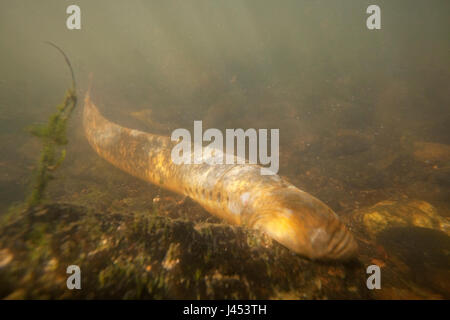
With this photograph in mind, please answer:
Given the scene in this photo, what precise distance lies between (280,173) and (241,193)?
3.67 metres

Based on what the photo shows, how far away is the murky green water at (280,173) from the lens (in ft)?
Answer: 4.69

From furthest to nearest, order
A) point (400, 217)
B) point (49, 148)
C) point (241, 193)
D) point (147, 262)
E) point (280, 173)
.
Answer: point (280, 173), point (400, 217), point (241, 193), point (49, 148), point (147, 262)

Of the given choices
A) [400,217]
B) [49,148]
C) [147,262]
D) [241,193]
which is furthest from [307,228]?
[49,148]

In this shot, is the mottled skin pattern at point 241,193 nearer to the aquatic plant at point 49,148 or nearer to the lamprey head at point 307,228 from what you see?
the lamprey head at point 307,228

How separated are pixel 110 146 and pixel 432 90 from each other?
2067 centimetres

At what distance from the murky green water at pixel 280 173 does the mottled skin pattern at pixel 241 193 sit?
21 centimetres

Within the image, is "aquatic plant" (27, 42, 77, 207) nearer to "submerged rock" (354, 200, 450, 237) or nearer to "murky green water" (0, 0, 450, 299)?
"murky green water" (0, 0, 450, 299)

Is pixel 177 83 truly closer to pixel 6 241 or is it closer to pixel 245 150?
pixel 245 150

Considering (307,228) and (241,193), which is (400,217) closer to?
(307,228)

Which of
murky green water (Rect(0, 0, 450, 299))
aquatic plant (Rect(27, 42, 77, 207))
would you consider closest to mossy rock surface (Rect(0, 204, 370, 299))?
murky green water (Rect(0, 0, 450, 299))

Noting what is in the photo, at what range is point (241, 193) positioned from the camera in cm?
300

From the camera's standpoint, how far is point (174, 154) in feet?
14.4

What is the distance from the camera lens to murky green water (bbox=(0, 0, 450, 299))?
143 centimetres
